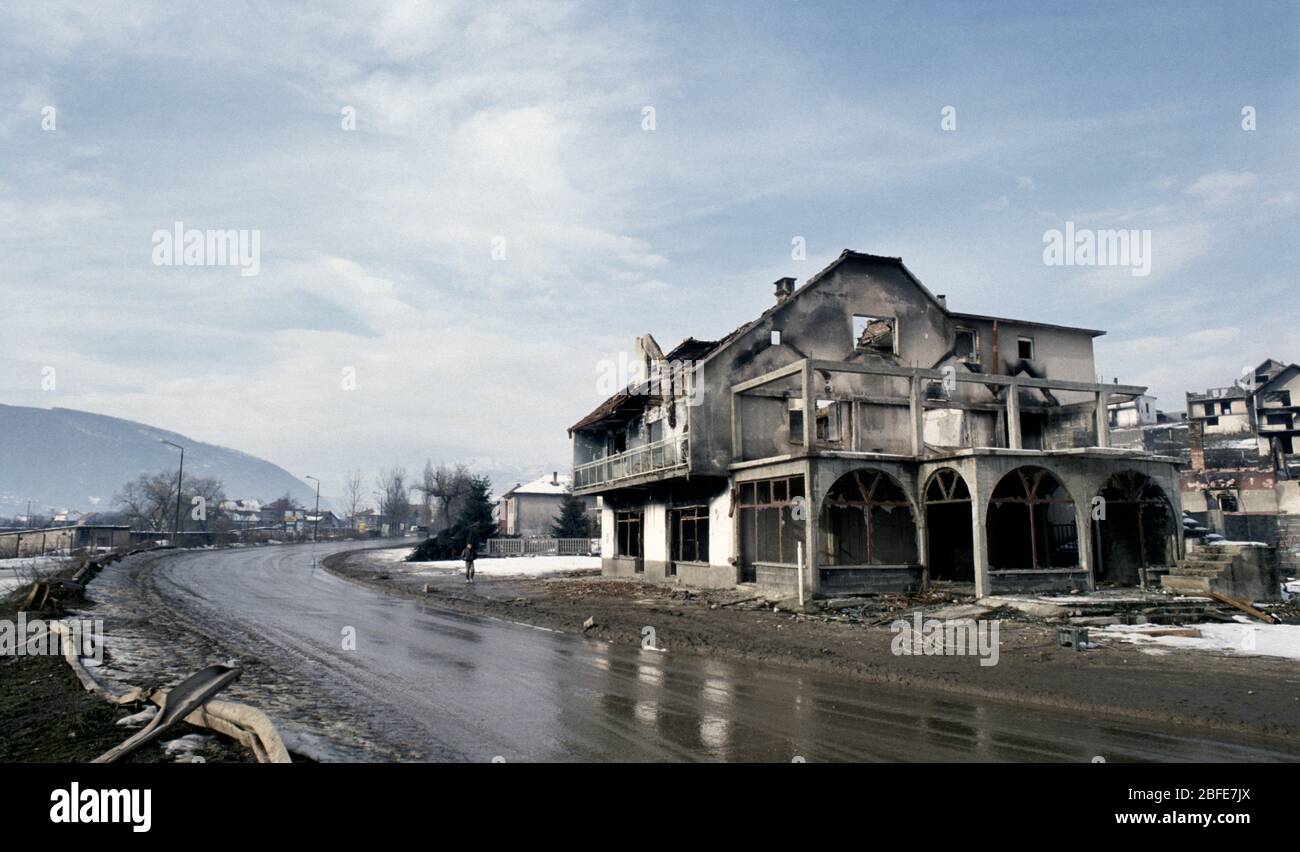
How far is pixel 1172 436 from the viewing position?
235 feet

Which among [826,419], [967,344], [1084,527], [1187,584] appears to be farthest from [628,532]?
[1187,584]

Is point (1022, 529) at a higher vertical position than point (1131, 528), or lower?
lower

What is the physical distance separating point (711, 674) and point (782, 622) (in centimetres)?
686

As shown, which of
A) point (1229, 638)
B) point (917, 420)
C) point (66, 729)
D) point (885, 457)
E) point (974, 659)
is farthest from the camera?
point (917, 420)

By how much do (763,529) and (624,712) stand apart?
708 inches

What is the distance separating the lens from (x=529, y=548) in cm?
5525

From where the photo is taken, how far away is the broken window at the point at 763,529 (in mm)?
25425

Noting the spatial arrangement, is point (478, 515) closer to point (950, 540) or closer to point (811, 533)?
point (950, 540)

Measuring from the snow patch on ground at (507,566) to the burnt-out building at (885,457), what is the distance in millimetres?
9473

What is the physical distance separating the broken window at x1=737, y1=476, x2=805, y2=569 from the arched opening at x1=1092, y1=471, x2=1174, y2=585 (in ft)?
29.0

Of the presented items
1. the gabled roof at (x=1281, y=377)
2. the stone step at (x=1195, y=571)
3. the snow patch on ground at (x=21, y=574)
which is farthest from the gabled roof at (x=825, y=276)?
the gabled roof at (x=1281, y=377)

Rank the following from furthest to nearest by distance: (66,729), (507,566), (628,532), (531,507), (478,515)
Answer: (531,507) → (478,515) → (507,566) → (628,532) → (66,729)

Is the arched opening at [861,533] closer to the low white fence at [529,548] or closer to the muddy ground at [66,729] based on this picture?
the muddy ground at [66,729]
